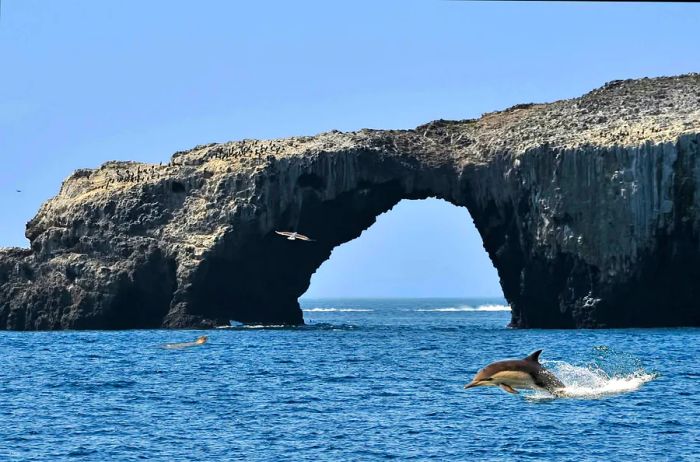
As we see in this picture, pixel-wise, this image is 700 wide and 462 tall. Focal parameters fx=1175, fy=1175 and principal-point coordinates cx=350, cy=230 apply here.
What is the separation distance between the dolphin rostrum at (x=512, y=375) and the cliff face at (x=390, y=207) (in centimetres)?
5642

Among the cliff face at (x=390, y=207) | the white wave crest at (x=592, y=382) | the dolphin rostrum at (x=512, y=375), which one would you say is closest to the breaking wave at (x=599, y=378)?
the white wave crest at (x=592, y=382)

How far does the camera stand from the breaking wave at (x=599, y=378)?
39.9m

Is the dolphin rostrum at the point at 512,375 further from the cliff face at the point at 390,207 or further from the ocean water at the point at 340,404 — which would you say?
the cliff face at the point at 390,207

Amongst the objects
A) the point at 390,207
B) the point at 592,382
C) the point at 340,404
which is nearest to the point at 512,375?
the point at 340,404

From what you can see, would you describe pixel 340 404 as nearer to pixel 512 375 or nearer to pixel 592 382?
pixel 592 382

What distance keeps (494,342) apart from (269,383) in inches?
1006

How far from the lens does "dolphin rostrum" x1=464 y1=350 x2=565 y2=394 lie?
70.7 feet

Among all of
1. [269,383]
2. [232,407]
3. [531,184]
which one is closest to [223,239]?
[531,184]

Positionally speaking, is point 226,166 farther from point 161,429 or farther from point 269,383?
point 161,429

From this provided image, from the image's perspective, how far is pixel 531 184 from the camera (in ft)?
270

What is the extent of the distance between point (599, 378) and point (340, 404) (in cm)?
1032

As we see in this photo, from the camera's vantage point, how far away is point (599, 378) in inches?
1698

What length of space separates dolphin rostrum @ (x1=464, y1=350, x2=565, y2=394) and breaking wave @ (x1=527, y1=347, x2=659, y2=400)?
1324cm

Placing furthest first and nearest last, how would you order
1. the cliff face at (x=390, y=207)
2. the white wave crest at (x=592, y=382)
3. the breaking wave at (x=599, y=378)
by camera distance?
the cliff face at (x=390, y=207), the breaking wave at (x=599, y=378), the white wave crest at (x=592, y=382)
